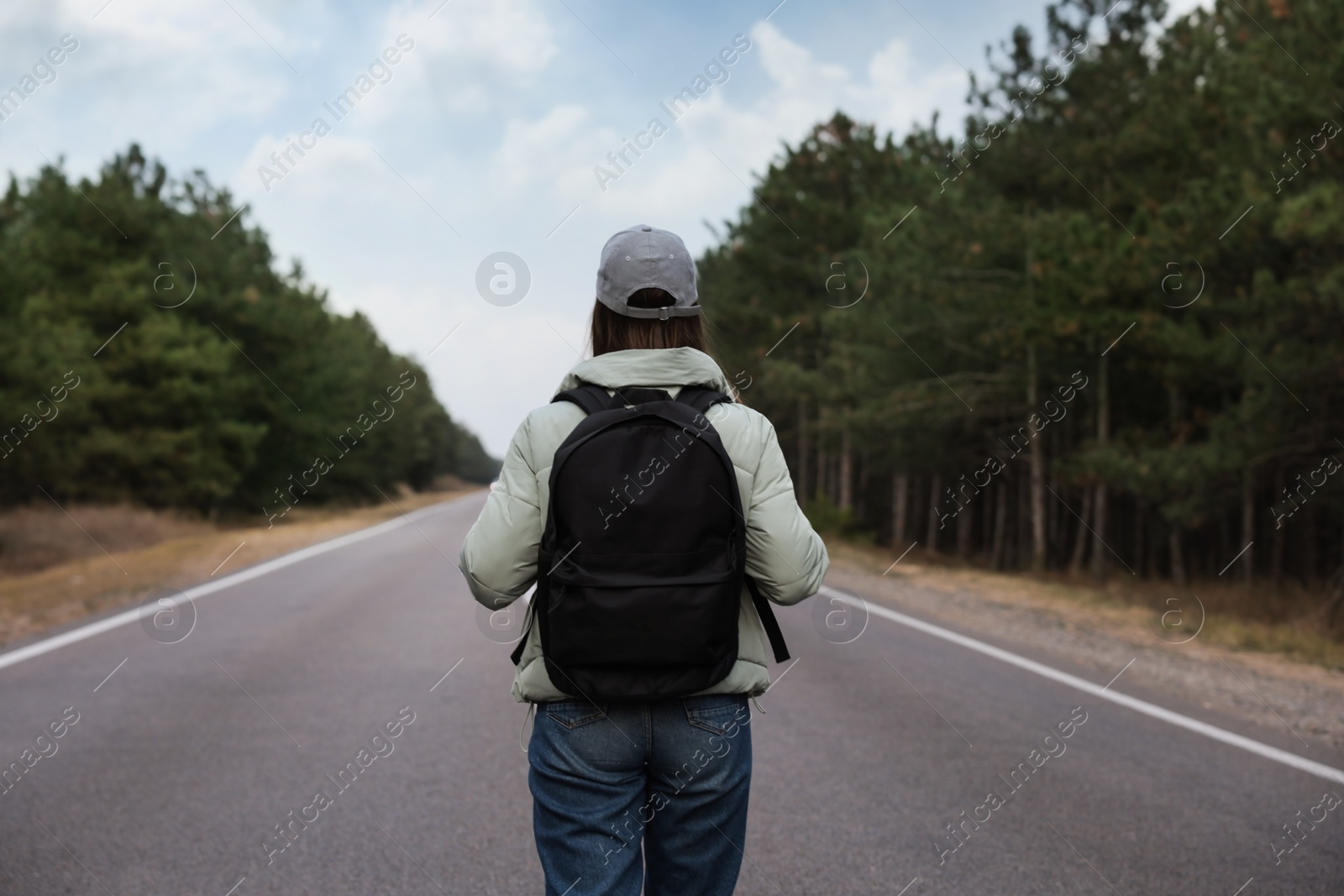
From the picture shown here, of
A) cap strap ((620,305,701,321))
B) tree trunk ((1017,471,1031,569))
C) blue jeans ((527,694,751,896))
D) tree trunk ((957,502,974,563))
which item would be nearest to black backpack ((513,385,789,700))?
blue jeans ((527,694,751,896))

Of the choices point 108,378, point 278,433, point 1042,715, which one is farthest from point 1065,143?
point 278,433

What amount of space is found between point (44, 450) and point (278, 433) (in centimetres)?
1721

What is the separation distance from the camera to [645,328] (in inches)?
81.7

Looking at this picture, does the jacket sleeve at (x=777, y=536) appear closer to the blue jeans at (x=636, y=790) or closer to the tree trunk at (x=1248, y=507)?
the blue jeans at (x=636, y=790)

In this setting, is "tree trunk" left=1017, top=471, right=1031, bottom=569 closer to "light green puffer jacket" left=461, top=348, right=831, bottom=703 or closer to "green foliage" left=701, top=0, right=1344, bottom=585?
"green foliage" left=701, top=0, right=1344, bottom=585

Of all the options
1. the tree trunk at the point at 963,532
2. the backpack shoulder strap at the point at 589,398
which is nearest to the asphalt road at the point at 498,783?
the backpack shoulder strap at the point at 589,398

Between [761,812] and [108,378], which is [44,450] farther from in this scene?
[761,812]

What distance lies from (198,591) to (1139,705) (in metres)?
10.1

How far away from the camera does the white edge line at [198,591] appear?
781cm

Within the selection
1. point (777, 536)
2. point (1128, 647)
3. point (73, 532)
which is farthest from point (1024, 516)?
point (777, 536)

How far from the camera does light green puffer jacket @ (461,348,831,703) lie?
1.98 metres

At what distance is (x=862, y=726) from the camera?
5.94m

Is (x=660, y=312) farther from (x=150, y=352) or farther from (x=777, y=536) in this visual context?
(x=150, y=352)

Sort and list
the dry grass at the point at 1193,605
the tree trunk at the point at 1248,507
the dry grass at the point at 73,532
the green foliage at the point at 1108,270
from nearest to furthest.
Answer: the dry grass at the point at 1193,605 < the green foliage at the point at 1108,270 < the tree trunk at the point at 1248,507 < the dry grass at the point at 73,532
